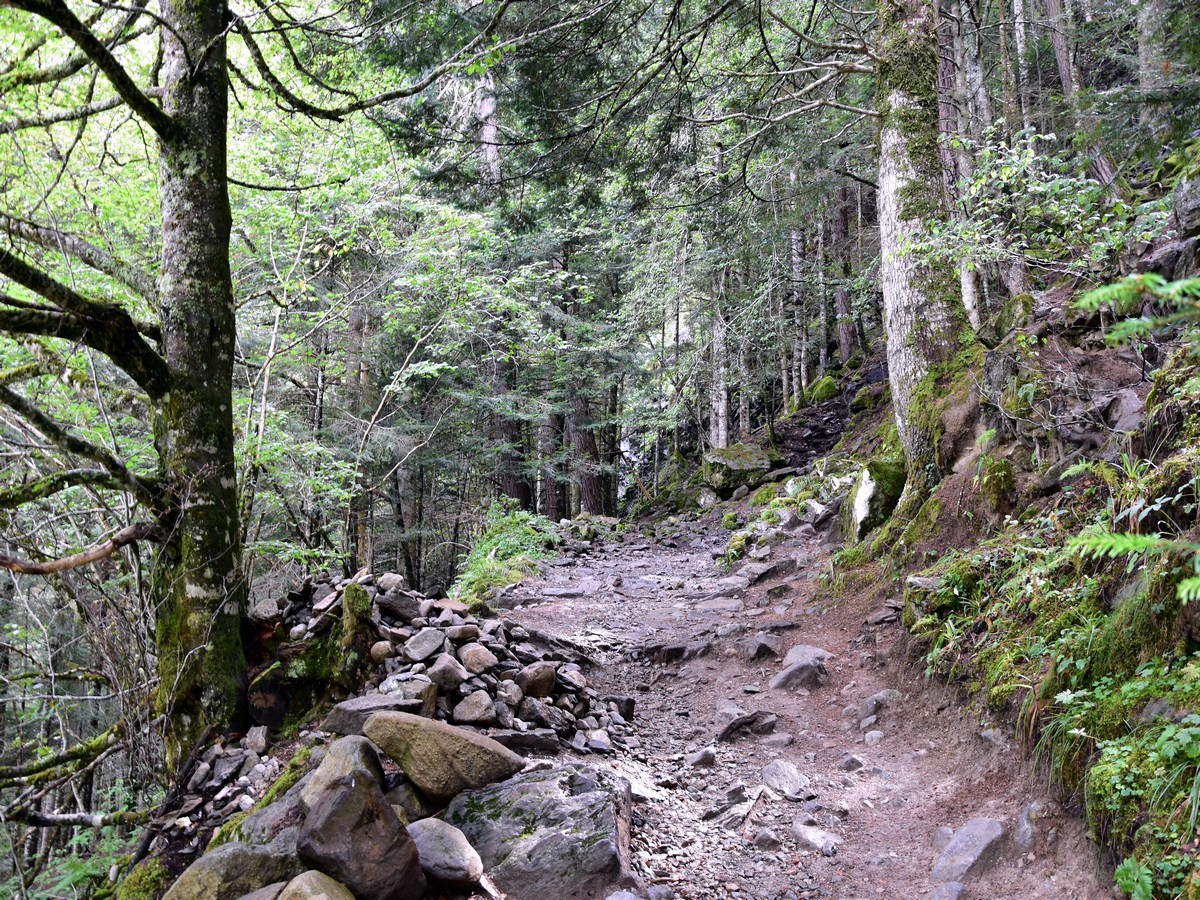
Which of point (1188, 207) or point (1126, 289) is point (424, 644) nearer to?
point (1126, 289)

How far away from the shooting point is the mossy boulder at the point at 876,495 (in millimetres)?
7027

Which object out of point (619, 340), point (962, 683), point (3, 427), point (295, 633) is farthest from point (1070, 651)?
point (619, 340)

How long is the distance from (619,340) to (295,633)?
12.3 m

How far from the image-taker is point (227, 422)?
4.89m

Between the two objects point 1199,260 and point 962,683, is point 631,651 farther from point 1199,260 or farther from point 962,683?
point 1199,260

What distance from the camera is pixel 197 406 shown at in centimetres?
471

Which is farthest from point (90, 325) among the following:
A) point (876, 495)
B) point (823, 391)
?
point (823, 391)

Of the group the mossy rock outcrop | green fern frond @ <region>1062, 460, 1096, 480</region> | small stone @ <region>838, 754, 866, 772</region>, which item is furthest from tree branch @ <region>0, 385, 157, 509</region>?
green fern frond @ <region>1062, 460, 1096, 480</region>

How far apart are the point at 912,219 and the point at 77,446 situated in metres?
7.04

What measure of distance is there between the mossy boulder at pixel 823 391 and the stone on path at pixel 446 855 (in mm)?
16785

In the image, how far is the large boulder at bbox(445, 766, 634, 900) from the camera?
3.18 m

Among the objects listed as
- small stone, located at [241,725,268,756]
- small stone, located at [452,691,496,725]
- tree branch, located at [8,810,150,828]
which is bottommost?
tree branch, located at [8,810,150,828]

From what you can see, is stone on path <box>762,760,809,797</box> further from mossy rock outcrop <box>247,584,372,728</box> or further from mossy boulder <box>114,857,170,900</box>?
mossy boulder <box>114,857,170,900</box>

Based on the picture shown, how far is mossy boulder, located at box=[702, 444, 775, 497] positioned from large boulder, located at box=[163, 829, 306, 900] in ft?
40.0
